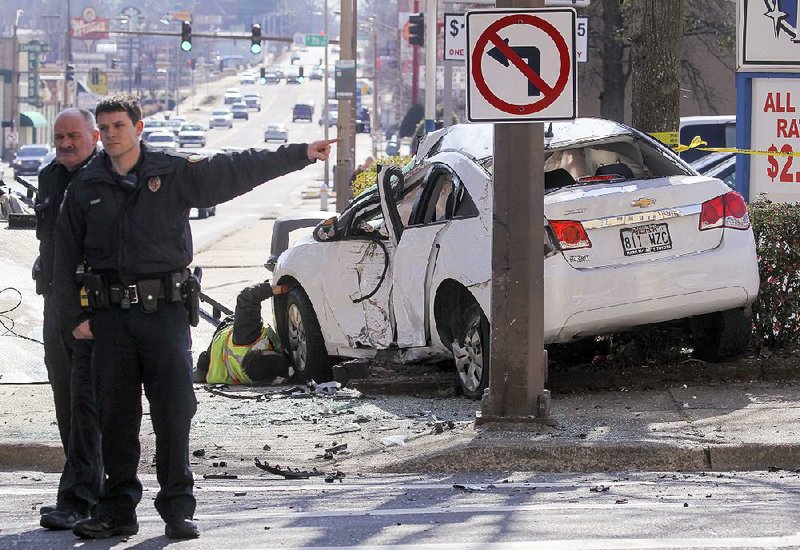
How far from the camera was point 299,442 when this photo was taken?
865 cm

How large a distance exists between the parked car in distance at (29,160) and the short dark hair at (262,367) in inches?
2189

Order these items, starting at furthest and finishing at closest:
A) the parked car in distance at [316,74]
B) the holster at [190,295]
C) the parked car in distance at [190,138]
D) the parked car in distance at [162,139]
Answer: the parked car in distance at [316,74] → the parked car in distance at [190,138] → the parked car in distance at [162,139] → the holster at [190,295]

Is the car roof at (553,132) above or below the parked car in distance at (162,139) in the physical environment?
above

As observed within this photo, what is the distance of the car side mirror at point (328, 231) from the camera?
1128cm

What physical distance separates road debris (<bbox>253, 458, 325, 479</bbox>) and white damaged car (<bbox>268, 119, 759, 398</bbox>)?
6.07ft

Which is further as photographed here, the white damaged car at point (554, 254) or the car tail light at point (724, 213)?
the car tail light at point (724, 213)

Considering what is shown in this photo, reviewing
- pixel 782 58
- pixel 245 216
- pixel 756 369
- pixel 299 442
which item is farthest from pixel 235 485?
pixel 245 216

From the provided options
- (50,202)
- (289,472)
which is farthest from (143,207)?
(289,472)

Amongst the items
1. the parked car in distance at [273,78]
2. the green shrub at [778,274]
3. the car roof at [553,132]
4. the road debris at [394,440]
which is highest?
the parked car in distance at [273,78]

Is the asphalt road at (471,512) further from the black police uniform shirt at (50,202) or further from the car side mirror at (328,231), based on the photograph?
the car side mirror at (328,231)

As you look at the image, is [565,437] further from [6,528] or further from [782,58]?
[782,58]

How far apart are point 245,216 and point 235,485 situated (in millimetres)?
41172

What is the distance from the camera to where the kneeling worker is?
464 inches

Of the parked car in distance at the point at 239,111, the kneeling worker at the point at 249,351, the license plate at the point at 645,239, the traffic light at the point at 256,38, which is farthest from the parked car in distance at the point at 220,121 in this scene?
the license plate at the point at 645,239
